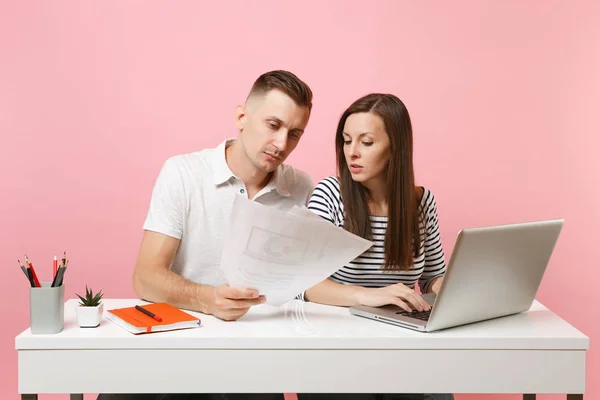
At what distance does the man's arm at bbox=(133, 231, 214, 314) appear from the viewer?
179 centimetres

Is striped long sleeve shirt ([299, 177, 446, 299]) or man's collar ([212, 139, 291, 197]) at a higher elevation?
man's collar ([212, 139, 291, 197])

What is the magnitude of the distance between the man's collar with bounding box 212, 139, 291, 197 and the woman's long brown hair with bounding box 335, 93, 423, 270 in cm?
24

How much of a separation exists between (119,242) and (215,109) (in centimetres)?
68

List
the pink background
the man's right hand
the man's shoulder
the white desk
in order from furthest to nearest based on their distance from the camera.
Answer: the pink background
the man's shoulder
the man's right hand
the white desk

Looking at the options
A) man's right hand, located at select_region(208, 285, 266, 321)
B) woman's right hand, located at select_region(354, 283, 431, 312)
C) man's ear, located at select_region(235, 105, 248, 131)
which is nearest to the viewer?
man's right hand, located at select_region(208, 285, 266, 321)

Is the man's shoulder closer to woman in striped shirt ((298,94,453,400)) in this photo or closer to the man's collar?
Result: the man's collar

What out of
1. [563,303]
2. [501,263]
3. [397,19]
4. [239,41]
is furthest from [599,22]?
[501,263]

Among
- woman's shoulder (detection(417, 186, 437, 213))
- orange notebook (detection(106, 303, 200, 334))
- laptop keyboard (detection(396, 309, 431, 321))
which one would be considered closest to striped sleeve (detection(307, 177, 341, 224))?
woman's shoulder (detection(417, 186, 437, 213))

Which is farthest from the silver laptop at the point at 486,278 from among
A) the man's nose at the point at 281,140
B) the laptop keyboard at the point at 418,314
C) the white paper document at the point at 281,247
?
the man's nose at the point at 281,140

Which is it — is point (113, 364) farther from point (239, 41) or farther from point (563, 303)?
point (563, 303)

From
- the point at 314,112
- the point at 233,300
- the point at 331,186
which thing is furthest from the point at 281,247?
the point at 314,112

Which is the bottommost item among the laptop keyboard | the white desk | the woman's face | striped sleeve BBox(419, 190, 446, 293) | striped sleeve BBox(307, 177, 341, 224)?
the white desk

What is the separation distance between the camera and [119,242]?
3.08 metres

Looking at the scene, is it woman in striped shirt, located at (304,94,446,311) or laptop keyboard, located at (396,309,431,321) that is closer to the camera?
laptop keyboard, located at (396,309,431,321)
